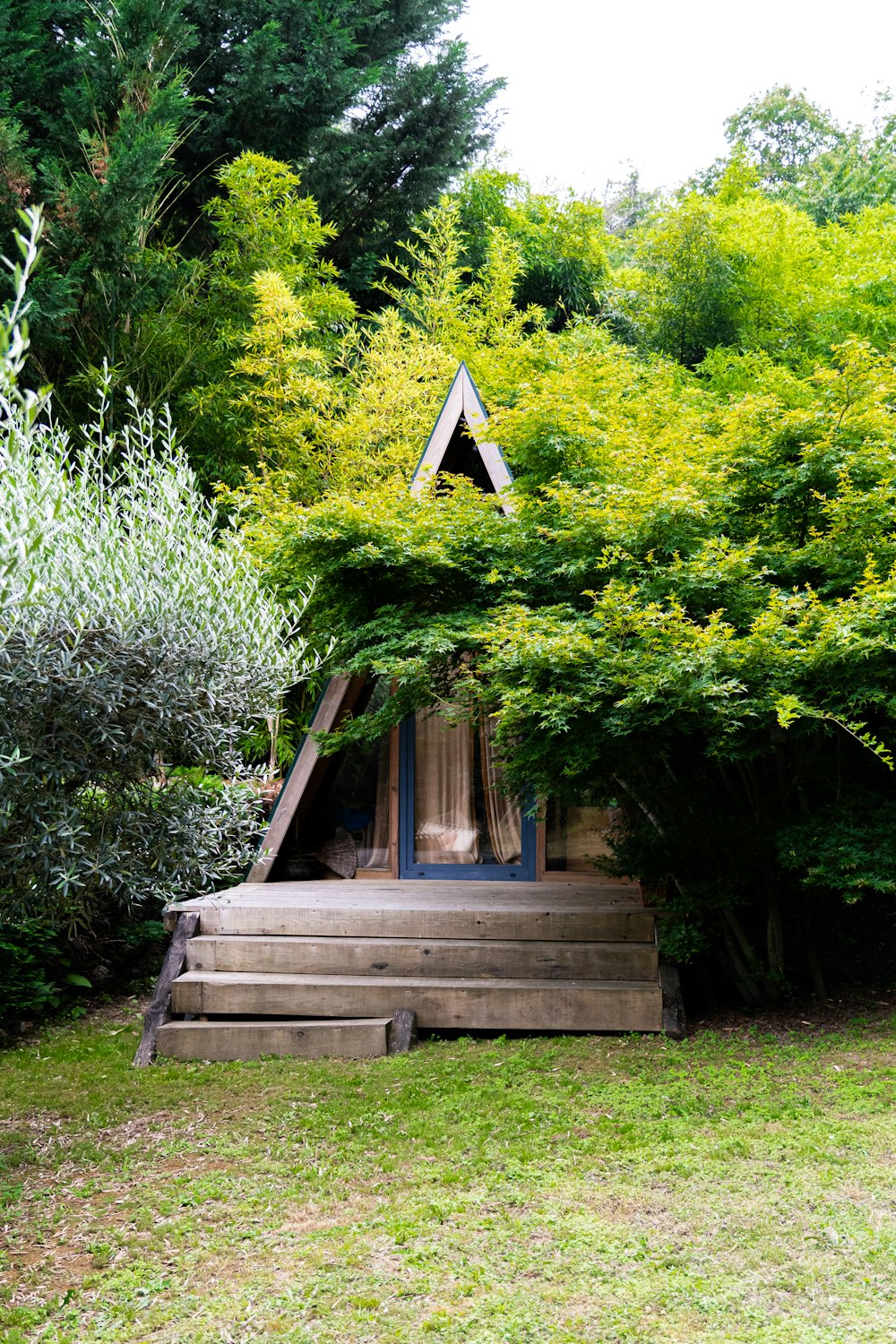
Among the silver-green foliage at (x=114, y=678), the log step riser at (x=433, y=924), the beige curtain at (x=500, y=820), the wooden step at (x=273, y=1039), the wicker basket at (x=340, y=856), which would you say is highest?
the silver-green foliage at (x=114, y=678)

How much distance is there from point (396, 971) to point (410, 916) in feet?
1.18

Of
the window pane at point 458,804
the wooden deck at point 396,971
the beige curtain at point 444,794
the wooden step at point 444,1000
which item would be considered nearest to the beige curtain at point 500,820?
the window pane at point 458,804

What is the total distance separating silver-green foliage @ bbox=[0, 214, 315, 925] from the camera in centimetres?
363

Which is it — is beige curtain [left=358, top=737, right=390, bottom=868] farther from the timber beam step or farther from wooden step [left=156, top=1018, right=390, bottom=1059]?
wooden step [left=156, top=1018, right=390, bottom=1059]

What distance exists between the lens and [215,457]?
430 inches

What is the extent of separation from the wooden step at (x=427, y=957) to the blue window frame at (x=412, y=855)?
4.72ft

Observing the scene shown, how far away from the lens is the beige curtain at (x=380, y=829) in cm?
778

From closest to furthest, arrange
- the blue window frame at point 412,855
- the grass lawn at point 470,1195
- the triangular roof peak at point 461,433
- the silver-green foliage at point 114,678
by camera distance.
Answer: the grass lawn at point 470,1195, the silver-green foliage at point 114,678, the triangular roof peak at point 461,433, the blue window frame at point 412,855

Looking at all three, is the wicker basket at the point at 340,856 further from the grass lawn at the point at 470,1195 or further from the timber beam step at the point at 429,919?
the grass lawn at the point at 470,1195

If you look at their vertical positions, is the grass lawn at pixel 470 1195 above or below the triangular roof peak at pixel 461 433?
below

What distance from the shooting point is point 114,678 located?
3.89 m

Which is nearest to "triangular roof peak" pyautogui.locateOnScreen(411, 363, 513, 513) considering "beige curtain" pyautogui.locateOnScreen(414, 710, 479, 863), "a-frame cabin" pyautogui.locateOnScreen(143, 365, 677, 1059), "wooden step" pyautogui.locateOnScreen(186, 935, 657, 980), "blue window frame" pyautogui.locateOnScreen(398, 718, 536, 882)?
"a-frame cabin" pyautogui.locateOnScreen(143, 365, 677, 1059)

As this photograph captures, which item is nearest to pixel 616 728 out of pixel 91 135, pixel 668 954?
pixel 668 954

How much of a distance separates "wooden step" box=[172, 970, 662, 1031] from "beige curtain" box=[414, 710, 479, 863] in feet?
5.80
